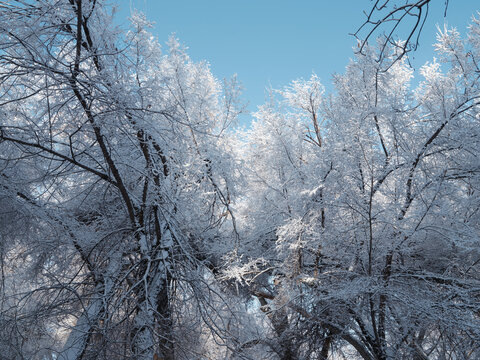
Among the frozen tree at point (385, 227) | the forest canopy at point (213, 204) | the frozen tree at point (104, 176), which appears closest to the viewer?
the frozen tree at point (104, 176)

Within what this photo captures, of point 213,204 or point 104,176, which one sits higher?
point 213,204

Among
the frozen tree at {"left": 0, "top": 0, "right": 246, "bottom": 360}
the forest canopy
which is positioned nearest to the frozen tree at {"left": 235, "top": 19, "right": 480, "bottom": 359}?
the forest canopy

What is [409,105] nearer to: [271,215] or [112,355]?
[271,215]

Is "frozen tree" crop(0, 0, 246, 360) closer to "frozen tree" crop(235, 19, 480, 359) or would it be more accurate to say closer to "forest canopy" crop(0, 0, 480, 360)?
"forest canopy" crop(0, 0, 480, 360)

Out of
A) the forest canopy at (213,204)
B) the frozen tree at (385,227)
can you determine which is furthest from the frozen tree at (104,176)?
the frozen tree at (385,227)

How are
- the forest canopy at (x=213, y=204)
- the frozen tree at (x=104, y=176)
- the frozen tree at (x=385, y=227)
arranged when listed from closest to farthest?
the frozen tree at (x=104, y=176), the forest canopy at (x=213, y=204), the frozen tree at (x=385, y=227)

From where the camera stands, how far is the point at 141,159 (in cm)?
366

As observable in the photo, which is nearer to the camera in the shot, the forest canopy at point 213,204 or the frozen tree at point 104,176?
the frozen tree at point 104,176

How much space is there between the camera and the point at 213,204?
4738 mm

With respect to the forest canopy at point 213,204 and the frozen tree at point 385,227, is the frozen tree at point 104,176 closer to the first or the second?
the forest canopy at point 213,204

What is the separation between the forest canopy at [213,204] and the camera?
2.92 m

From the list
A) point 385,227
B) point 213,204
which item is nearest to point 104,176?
point 213,204

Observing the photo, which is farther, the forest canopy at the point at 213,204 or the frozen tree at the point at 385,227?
the frozen tree at the point at 385,227

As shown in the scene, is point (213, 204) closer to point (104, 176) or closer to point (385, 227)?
point (104, 176)
